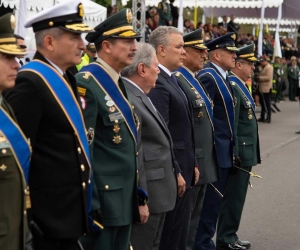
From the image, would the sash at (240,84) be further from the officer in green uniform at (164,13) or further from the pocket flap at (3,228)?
the officer in green uniform at (164,13)

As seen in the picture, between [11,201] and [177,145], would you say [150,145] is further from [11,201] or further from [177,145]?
[11,201]

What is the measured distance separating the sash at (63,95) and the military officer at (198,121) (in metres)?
2.27

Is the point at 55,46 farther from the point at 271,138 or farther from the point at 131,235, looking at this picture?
the point at 271,138

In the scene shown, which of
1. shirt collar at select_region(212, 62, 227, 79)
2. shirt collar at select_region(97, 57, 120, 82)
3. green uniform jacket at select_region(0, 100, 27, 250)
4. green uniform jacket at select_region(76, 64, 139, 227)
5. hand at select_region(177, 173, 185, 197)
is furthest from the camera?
shirt collar at select_region(212, 62, 227, 79)

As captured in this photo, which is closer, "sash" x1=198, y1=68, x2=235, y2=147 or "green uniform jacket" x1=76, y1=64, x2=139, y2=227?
"green uniform jacket" x1=76, y1=64, x2=139, y2=227

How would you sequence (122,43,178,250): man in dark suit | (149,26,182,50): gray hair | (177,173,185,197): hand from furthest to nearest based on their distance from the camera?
(149,26,182,50): gray hair
(177,173,185,197): hand
(122,43,178,250): man in dark suit

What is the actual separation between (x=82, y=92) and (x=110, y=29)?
46 cm

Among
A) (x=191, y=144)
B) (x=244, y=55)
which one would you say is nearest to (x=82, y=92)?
(x=191, y=144)

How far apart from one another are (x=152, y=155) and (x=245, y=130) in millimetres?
2497

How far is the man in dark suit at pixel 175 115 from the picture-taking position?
5703 mm

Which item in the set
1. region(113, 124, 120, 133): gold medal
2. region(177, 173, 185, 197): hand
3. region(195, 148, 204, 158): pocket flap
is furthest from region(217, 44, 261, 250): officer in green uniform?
region(113, 124, 120, 133): gold medal

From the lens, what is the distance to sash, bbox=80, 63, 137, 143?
458 cm

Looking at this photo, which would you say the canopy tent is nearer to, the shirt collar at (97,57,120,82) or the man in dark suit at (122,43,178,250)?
the man in dark suit at (122,43,178,250)

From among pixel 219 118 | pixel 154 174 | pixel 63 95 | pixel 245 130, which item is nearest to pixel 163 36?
pixel 154 174
